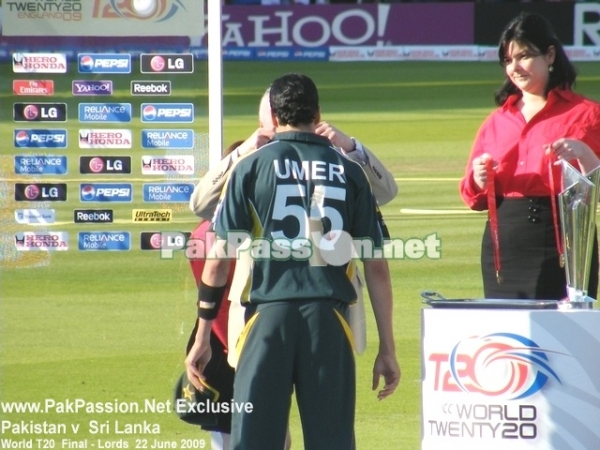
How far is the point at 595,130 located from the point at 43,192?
2.56m

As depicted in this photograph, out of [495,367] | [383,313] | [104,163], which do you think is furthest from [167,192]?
[495,367]

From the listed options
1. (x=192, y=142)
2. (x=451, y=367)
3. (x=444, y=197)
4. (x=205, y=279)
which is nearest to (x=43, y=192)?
(x=192, y=142)

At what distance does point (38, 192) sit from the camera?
629 cm

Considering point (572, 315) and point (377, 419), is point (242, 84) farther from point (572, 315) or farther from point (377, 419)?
point (572, 315)

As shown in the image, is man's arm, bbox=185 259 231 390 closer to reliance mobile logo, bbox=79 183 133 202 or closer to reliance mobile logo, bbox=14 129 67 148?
reliance mobile logo, bbox=79 183 133 202

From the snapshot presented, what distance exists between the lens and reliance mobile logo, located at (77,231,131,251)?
20.7 ft

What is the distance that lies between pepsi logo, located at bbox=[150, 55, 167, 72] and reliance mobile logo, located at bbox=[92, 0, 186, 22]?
0.17 metres

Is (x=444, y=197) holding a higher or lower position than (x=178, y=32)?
lower

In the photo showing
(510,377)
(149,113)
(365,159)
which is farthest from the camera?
(149,113)

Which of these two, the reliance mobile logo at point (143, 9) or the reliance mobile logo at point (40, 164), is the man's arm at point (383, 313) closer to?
the reliance mobile logo at point (143, 9)

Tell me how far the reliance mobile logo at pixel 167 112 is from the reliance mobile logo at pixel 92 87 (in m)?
0.19

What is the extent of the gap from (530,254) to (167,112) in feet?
5.87

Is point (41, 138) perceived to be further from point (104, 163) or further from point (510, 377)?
point (510, 377)

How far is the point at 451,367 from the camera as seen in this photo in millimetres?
4984
